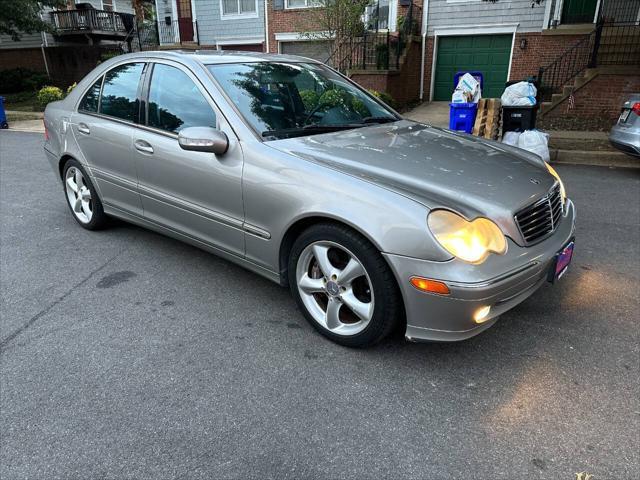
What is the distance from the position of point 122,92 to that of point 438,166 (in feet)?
8.97

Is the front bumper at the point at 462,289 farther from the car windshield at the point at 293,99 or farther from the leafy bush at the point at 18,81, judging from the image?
the leafy bush at the point at 18,81

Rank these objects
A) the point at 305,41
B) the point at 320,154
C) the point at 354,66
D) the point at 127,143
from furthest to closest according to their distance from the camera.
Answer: the point at 305,41
the point at 354,66
the point at 127,143
the point at 320,154

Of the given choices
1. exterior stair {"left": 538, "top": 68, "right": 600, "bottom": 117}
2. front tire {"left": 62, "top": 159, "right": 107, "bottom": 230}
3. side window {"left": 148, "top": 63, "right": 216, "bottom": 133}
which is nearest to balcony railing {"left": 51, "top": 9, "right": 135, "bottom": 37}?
exterior stair {"left": 538, "top": 68, "right": 600, "bottom": 117}

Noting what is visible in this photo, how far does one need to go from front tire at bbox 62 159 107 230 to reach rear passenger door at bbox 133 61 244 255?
930 millimetres

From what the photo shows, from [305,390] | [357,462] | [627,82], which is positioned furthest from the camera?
[627,82]

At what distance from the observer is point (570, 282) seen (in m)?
3.79

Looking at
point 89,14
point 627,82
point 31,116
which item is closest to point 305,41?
point 31,116

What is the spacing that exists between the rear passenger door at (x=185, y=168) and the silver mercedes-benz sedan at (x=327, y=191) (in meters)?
0.01

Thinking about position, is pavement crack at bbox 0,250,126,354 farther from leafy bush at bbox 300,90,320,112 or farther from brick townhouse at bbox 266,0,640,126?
brick townhouse at bbox 266,0,640,126

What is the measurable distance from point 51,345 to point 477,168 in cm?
283

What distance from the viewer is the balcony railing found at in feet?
78.7

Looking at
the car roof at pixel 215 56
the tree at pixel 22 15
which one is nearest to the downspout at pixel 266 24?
the tree at pixel 22 15

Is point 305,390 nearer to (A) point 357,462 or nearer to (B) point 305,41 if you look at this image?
(A) point 357,462

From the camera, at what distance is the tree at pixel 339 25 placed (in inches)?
459
